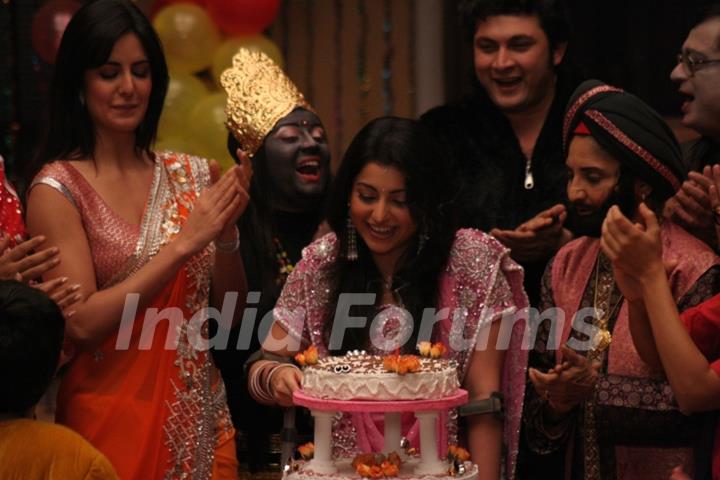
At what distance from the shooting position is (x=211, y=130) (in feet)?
18.5

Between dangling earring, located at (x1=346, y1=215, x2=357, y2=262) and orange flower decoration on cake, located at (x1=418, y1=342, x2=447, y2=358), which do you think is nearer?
orange flower decoration on cake, located at (x1=418, y1=342, x2=447, y2=358)

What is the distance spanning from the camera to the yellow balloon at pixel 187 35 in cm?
588

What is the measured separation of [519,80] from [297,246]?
84cm

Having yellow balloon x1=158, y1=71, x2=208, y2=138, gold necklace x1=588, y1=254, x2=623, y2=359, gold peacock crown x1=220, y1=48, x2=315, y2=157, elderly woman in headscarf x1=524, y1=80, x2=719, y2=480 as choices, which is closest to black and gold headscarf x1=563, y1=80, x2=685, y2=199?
elderly woman in headscarf x1=524, y1=80, x2=719, y2=480

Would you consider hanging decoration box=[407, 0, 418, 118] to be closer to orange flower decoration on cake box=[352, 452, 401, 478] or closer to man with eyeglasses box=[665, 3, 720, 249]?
man with eyeglasses box=[665, 3, 720, 249]

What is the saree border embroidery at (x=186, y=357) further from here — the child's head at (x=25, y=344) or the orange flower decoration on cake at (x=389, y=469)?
the orange flower decoration on cake at (x=389, y=469)

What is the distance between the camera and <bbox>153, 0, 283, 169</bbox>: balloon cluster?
5.68m

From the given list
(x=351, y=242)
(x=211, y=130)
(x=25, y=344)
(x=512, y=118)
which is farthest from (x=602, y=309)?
(x=211, y=130)

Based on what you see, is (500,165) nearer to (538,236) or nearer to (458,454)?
(538,236)

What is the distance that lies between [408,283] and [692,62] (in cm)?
107

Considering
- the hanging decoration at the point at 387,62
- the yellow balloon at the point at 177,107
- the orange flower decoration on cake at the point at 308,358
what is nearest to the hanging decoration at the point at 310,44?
the hanging decoration at the point at 387,62

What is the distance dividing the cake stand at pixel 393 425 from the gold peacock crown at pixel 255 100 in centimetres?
147

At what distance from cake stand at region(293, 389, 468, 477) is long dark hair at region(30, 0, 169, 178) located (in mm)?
1052

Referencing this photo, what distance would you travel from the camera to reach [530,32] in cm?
463
